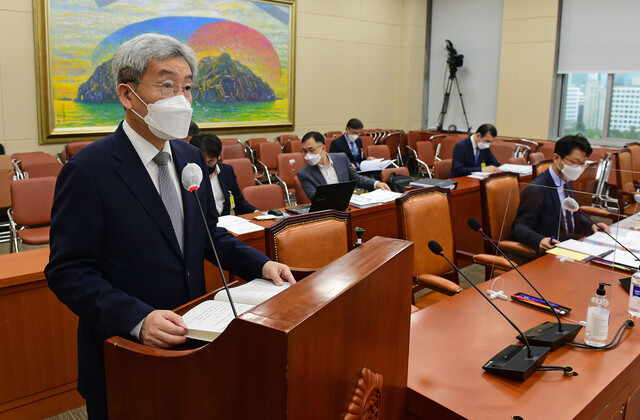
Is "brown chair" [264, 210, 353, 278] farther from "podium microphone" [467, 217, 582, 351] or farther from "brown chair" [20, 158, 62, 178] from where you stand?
"brown chair" [20, 158, 62, 178]

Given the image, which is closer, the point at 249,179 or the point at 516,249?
the point at 516,249

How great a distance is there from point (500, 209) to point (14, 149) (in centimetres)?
607

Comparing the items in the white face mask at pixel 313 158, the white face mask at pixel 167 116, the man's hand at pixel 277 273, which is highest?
the white face mask at pixel 167 116

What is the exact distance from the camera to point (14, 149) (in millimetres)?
6801

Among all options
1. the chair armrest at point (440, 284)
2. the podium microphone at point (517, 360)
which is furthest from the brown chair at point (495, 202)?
the podium microphone at point (517, 360)

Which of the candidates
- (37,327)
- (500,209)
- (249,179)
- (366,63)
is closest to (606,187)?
(500,209)

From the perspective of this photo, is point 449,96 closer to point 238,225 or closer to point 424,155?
point 424,155

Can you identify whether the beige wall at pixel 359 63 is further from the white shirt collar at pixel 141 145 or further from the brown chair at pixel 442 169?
the white shirt collar at pixel 141 145

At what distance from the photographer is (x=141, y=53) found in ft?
4.36

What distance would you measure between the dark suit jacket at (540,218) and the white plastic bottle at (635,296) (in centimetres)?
65

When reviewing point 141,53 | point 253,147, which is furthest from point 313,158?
point 253,147

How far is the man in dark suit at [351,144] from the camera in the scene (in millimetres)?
6480

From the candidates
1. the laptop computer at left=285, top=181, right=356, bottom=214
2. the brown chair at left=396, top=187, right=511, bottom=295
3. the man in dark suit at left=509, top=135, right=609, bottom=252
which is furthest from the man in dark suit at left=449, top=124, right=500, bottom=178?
the brown chair at left=396, top=187, right=511, bottom=295

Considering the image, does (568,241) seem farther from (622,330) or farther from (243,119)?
(243,119)
